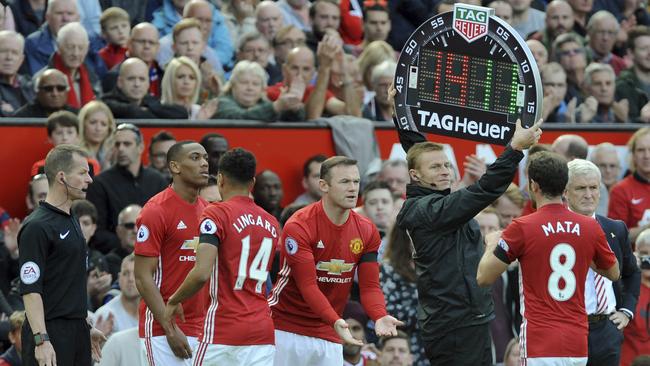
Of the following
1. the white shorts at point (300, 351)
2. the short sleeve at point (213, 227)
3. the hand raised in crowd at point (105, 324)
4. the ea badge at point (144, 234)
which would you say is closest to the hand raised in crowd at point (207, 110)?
the hand raised in crowd at point (105, 324)

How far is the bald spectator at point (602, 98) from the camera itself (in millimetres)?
16906

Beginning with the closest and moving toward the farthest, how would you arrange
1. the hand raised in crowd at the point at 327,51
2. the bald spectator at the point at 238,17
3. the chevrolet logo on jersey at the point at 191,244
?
the chevrolet logo on jersey at the point at 191,244
the hand raised in crowd at the point at 327,51
the bald spectator at the point at 238,17

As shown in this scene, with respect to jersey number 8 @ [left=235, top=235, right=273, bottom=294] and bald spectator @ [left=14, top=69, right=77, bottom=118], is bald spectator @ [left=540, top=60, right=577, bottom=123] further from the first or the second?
jersey number 8 @ [left=235, top=235, right=273, bottom=294]

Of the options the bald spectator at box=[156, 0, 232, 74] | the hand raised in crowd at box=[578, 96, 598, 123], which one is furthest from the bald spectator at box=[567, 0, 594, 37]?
the bald spectator at box=[156, 0, 232, 74]

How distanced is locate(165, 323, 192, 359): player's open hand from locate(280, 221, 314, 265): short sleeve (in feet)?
2.97

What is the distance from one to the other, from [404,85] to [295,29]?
6.07 metres

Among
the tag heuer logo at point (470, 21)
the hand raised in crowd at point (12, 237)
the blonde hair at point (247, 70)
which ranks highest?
the tag heuer logo at point (470, 21)

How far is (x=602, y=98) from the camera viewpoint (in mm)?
17078

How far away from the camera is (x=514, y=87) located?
32.7 ft

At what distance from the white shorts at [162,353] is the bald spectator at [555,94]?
23.2ft

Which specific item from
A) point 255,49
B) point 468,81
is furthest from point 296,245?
point 255,49

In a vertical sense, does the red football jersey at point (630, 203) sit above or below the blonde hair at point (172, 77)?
below

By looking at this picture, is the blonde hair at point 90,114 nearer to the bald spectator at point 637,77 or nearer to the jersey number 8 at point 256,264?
the jersey number 8 at point 256,264

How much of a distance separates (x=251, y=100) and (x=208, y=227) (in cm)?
519
